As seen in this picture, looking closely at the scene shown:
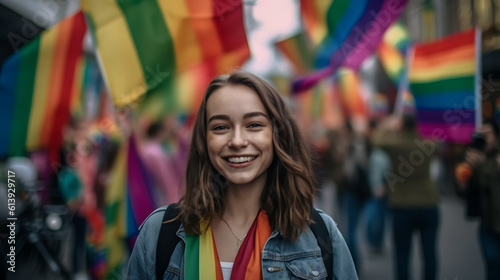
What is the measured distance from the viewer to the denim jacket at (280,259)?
1753 mm

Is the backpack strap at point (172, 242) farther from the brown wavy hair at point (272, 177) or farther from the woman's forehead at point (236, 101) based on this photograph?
the woman's forehead at point (236, 101)

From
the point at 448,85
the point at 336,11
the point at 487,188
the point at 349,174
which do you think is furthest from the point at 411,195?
the point at 336,11

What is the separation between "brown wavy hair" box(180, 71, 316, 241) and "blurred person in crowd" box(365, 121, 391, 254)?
4347mm

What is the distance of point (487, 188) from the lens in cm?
410

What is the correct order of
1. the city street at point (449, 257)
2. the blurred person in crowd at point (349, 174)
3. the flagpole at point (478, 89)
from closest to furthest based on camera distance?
1. the flagpole at point (478, 89)
2. the city street at point (449, 257)
3. the blurred person in crowd at point (349, 174)

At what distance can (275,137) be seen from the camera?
1.83 m

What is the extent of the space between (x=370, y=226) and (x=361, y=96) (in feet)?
6.57

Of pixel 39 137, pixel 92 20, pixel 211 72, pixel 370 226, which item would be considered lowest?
pixel 370 226

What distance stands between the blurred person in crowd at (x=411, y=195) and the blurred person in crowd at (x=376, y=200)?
141 centimetres

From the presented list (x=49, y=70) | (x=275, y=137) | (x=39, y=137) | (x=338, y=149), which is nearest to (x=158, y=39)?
(x=49, y=70)

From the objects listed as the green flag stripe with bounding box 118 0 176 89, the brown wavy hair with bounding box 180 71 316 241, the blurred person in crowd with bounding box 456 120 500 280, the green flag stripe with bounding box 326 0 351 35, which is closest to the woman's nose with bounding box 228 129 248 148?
the brown wavy hair with bounding box 180 71 316 241

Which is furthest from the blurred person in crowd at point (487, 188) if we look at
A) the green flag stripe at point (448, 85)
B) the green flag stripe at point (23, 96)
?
the green flag stripe at point (23, 96)

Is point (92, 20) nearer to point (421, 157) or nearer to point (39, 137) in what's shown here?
point (39, 137)

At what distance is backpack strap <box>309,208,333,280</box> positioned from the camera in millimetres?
1774
